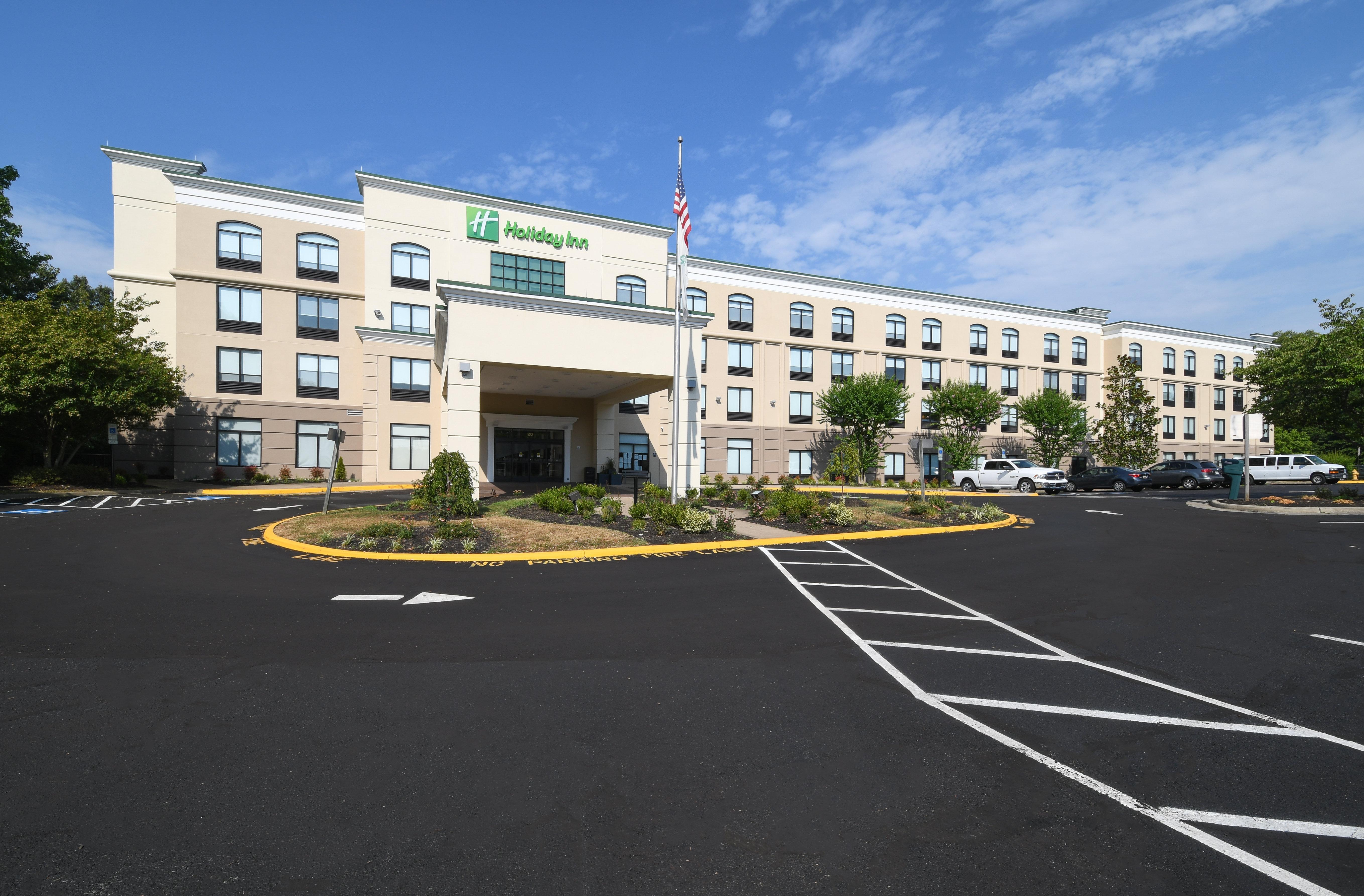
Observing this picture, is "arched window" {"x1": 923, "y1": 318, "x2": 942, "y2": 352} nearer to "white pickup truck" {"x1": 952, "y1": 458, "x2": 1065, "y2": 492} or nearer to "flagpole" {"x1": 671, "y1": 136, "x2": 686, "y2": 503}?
"white pickup truck" {"x1": 952, "y1": 458, "x2": 1065, "y2": 492}

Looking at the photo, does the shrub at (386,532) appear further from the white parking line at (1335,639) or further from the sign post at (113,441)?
the sign post at (113,441)

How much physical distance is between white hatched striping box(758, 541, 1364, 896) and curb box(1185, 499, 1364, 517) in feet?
65.0

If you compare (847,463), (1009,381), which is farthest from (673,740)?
(1009,381)

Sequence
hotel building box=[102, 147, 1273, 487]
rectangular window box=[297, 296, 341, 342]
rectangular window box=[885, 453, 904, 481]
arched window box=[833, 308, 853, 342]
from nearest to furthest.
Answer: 1. hotel building box=[102, 147, 1273, 487]
2. rectangular window box=[297, 296, 341, 342]
3. arched window box=[833, 308, 853, 342]
4. rectangular window box=[885, 453, 904, 481]

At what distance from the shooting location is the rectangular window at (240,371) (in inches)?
1173

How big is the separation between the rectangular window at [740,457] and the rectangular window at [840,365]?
654 cm

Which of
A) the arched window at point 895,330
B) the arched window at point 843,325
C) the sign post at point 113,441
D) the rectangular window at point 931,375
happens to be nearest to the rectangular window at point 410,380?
the sign post at point 113,441

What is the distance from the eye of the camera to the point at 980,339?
45.7 m

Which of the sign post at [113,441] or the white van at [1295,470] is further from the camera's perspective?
the white van at [1295,470]

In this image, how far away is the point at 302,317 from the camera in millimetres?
31078

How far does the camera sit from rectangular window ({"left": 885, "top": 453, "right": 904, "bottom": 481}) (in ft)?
137

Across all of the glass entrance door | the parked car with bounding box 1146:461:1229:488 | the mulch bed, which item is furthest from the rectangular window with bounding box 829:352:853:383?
the mulch bed

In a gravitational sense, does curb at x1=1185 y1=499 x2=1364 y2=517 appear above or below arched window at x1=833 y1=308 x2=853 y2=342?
below

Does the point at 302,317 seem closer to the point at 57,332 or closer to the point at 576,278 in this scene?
the point at 57,332
